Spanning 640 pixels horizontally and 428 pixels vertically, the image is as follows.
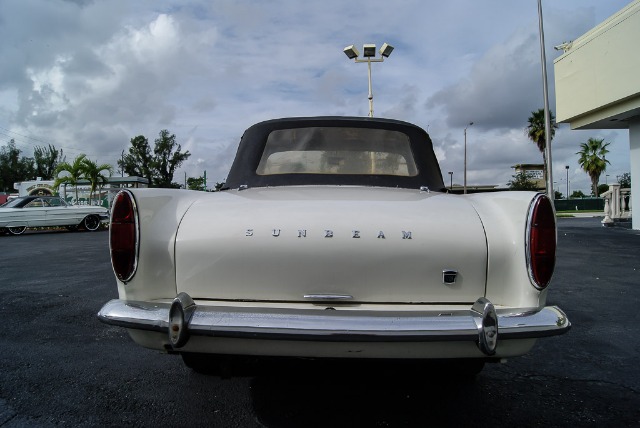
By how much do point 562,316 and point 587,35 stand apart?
638 inches

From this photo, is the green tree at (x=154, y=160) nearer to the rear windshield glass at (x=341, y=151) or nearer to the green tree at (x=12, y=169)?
the green tree at (x=12, y=169)

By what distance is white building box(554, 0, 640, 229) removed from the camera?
12.7 meters

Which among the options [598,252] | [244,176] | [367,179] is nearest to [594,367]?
[367,179]

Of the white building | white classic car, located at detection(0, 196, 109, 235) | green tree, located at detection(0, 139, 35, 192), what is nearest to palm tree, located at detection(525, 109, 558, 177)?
the white building

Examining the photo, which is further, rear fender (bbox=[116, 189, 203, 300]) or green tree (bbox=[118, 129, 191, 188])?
green tree (bbox=[118, 129, 191, 188])

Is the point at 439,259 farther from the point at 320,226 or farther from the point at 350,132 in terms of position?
the point at 350,132

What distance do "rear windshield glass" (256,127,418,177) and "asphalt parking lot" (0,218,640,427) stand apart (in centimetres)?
131

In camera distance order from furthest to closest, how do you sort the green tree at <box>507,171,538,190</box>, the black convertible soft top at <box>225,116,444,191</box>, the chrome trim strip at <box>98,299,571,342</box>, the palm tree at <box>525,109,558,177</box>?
the green tree at <box>507,171,538,190</box> → the palm tree at <box>525,109,558,177</box> → the black convertible soft top at <box>225,116,444,191</box> → the chrome trim strip at <box>98,299,571,342</box>

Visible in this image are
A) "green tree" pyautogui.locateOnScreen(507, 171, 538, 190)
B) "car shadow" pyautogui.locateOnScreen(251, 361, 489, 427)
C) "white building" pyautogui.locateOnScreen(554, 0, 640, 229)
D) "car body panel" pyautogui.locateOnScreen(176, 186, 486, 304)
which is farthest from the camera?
"green tree" pyautogui.locateOnScreen(507, 171, 538, 190)

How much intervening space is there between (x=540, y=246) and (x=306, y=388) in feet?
5.35

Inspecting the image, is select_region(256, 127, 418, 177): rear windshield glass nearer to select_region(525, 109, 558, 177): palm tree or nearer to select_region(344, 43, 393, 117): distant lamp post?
select_region(344, 43, 393, 117): distant lamp post

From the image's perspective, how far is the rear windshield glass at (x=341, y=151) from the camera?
304 centimetres

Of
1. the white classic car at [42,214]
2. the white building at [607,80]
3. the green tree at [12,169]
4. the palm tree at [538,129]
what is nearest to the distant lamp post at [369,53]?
the white building at [607,80]

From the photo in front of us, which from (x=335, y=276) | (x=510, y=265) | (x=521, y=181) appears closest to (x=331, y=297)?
(x=335, y=276)
